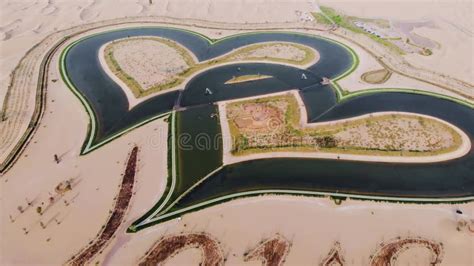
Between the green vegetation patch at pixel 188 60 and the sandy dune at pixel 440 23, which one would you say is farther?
the sandy dune at pixel 440 23

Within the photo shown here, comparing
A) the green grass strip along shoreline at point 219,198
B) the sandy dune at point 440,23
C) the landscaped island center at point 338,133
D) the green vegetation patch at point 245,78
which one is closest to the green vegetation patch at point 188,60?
the green vegetation patch at point 245,78

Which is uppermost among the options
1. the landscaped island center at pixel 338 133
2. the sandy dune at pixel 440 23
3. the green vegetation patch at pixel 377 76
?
the sandy dune at pixel 440 23

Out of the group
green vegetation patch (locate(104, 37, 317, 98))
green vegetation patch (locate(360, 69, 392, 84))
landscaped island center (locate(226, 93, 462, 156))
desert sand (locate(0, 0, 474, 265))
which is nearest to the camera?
desert sand (locate(0, 0, 474, 265))

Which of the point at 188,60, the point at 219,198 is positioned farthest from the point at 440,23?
the point at 219,198

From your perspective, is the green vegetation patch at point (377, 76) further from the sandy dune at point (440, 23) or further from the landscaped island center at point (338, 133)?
the landscaped island center at point (338, 133)

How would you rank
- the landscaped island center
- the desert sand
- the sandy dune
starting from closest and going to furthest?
the desert sand → the landscaped island center → the sandy dune

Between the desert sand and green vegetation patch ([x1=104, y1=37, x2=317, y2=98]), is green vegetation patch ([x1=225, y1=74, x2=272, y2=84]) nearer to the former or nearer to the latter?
green vegetation patch ([x1=104, y1=37, x2=317, y2=98])

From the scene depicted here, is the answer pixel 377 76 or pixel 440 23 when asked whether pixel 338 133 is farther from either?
pixel 440 23

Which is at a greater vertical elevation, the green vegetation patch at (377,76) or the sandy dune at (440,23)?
the sandy dune at (440,23)

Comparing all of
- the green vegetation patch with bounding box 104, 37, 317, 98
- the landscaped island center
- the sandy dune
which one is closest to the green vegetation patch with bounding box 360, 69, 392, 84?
the sandy dune

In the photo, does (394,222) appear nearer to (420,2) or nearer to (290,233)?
(290,233)

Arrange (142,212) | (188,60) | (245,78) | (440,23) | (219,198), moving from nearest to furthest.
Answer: (142,212), (219,198), (245,78), (188,60), (440,23)
